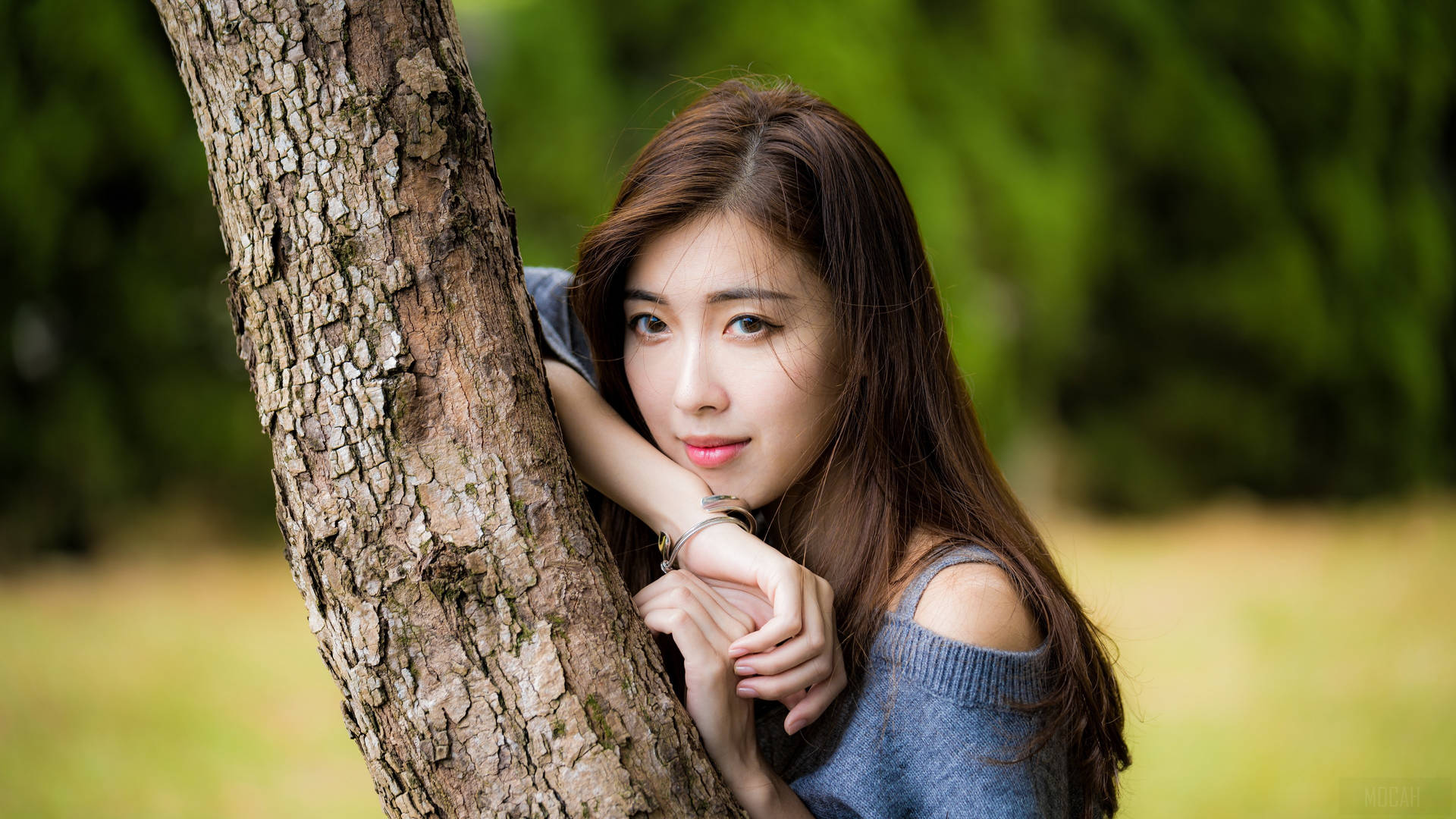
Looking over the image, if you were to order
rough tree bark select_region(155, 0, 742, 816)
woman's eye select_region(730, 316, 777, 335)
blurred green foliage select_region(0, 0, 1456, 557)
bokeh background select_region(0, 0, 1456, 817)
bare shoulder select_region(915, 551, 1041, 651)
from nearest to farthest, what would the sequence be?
rough tree bark select_region(155, 0, 742, 816) < bare shoulder select_region(915, 551, 1041, 651) < woman's eye select_region(730, 316, 777, 335) < bokeh background select_region(0, 0, 1456, 817) < blurred green foliage select_region(0, 0, 1456, 557)

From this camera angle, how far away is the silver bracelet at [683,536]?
4.53ft

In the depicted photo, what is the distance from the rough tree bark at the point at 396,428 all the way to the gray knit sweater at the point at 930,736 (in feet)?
1.16

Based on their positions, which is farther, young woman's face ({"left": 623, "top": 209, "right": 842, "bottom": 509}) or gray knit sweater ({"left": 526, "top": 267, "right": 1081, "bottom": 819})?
young woman's face ({"left": 623, "top": 209, "right": 842, "bottom": 509})

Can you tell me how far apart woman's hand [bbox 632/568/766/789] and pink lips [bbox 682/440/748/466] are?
242 millimetres

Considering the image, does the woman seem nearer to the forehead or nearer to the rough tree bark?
the forehead

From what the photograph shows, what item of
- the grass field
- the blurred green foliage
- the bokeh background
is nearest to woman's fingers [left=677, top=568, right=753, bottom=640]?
the bokeh background

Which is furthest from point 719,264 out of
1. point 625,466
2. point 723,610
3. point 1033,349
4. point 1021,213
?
point 1033,349

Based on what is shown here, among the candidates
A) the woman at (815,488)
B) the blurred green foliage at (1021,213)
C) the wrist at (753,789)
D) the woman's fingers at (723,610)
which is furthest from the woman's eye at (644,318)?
the blurred green foliage at (1021,213)

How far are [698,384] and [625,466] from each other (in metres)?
0.15

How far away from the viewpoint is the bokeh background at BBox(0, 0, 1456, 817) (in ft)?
13.8

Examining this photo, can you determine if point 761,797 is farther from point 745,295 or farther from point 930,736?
point 745,295

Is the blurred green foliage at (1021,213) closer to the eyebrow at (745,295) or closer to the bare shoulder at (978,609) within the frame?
the eyebrow at (745,295)

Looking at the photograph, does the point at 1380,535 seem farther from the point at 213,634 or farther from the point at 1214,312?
the point at 213,634

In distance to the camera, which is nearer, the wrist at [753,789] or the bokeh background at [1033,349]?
the wrist at [753,789]
